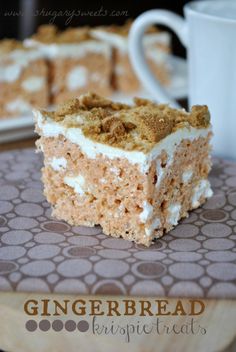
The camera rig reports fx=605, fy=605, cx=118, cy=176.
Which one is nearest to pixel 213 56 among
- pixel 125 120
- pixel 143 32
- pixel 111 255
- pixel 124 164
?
pixel 143 32

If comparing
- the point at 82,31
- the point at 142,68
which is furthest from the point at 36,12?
the point at 142,68

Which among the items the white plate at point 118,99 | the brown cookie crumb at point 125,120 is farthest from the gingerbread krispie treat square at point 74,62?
the brown cookie crumb at point 125,120

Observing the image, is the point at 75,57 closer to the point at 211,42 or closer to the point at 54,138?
the point at 211,42

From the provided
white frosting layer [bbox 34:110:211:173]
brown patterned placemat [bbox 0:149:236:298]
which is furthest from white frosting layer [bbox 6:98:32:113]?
white frosting layer [bbox 34:110:211:173]

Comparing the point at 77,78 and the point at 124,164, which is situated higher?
the point at 124,164

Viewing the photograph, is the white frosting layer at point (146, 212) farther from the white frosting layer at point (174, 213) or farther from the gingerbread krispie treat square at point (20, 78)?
the gingerbread krispie treat square at point (20, 78)

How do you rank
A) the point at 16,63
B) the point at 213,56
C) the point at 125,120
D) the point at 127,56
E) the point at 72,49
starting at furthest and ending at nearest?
the point at 127,56
the point at 72,49
the point at 16,63
the point at 213,56
the point at 125,120

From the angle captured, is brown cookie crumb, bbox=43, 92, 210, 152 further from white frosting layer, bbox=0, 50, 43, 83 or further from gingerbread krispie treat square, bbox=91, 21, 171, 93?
gingerbread krispie treat square, bbox=91, 21, 171, 93

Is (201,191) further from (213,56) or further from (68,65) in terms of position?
(68,65)
